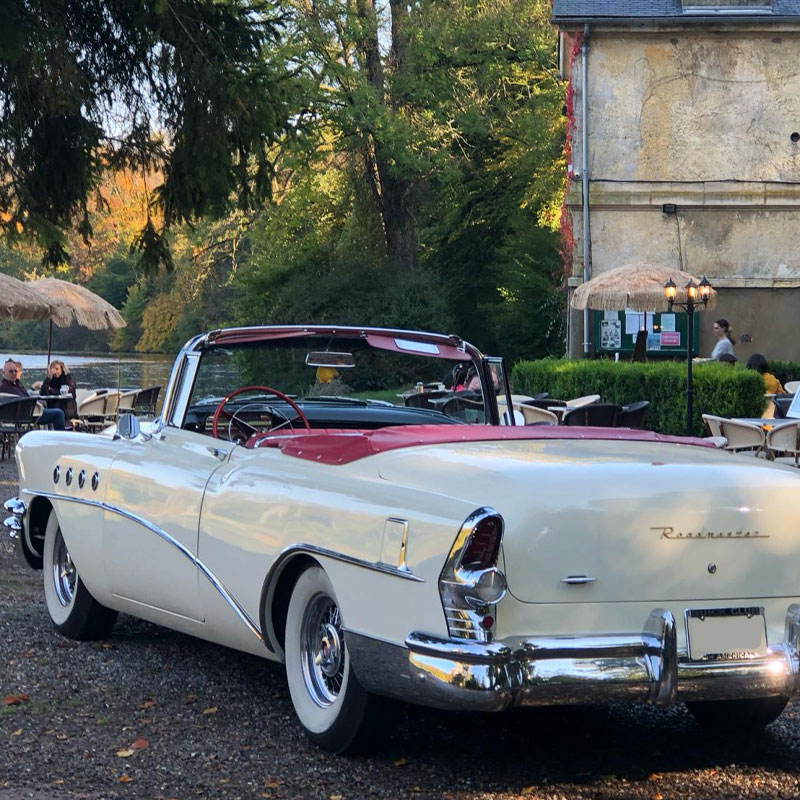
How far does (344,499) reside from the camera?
183 inches

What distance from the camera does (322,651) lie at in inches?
193

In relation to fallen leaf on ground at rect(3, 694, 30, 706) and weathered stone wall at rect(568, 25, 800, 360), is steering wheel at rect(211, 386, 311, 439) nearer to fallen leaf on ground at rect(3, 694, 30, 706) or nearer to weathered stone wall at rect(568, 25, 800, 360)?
fallen leaf on ground at rect(3, 694, 30, 706)

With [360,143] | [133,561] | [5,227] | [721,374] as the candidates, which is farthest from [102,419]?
[360,143]

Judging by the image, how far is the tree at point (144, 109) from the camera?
14805 millimetres

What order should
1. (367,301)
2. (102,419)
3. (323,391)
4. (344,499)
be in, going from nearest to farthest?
1. (344,499)
2. (323,391)
3. (102,419)
4. (367,301)

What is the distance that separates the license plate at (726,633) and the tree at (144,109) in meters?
11.4

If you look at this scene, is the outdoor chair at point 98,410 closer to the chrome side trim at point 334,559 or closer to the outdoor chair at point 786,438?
the outdoor chair at point 786,438

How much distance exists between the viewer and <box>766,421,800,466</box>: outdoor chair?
13.3 meters

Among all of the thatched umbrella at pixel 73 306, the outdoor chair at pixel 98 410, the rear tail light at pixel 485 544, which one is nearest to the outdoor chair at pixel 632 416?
the outdoor chair at pixel 98 410

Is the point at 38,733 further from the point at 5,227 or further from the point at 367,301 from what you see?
the point at 367,301

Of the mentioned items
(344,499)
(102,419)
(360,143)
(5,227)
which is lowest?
(102,419)

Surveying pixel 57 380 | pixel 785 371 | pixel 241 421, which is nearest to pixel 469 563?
pixel 241 421

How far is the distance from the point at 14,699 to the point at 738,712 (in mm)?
2808

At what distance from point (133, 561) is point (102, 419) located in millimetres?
14202
